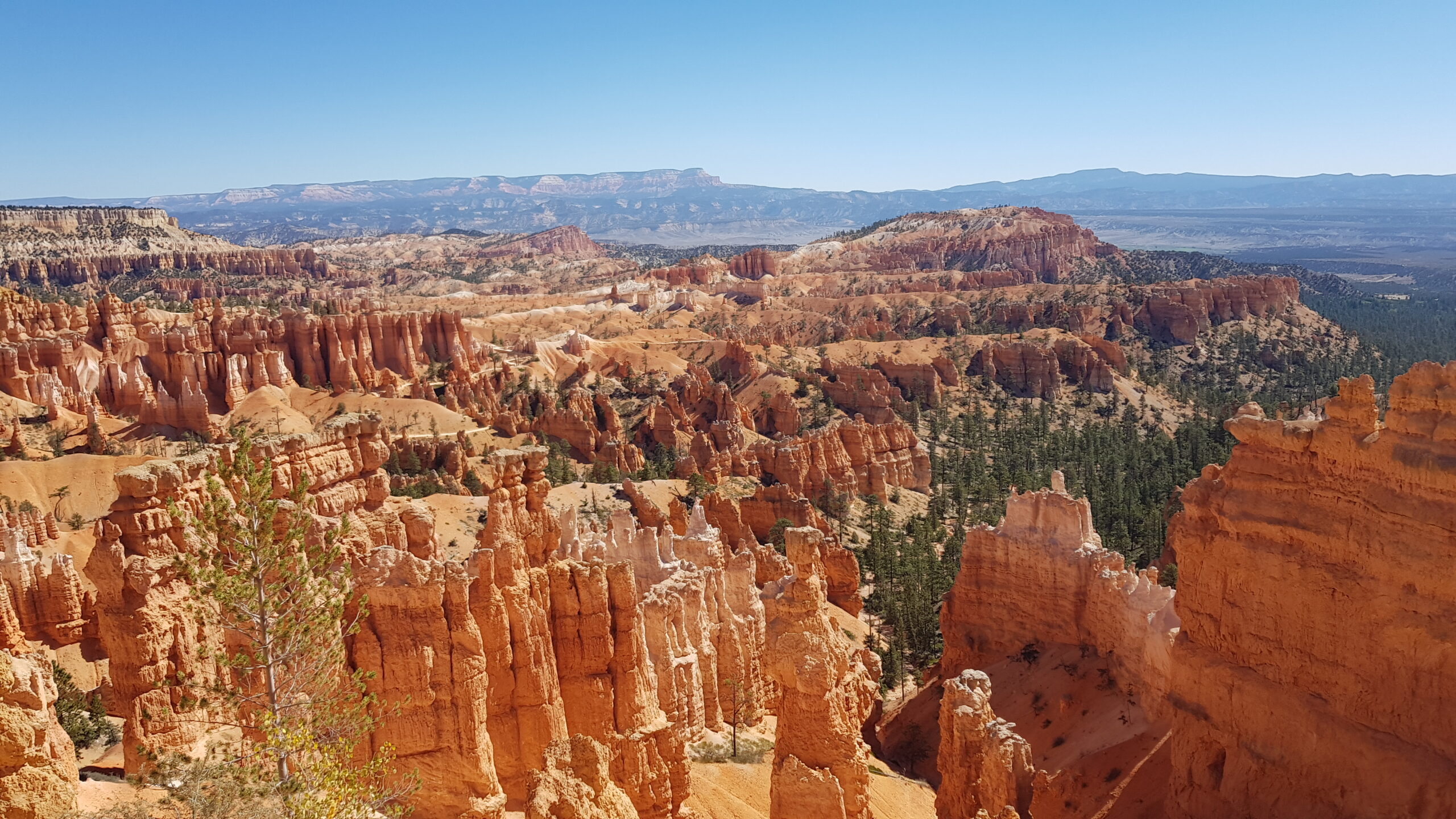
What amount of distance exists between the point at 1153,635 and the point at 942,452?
5266 cm

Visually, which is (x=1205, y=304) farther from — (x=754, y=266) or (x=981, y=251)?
(x=754, y=266)

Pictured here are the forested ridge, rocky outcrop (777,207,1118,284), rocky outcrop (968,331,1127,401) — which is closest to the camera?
the forested ridge

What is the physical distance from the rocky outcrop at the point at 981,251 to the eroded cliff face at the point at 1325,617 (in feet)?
518

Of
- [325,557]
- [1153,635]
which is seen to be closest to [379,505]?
[325,557]

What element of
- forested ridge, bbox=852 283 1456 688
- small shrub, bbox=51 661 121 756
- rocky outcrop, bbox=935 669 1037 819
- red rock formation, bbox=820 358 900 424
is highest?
rocky outcrop, bbox=935 669 1037 819

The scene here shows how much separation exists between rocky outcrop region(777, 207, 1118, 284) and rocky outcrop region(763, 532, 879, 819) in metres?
159

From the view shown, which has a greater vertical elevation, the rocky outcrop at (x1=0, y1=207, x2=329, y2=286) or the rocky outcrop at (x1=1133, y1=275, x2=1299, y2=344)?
the rocky outcrop at (x1=0, y1=207, x2=329, y2=286)

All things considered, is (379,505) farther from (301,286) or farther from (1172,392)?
(301,286)

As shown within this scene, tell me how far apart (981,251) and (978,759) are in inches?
6700

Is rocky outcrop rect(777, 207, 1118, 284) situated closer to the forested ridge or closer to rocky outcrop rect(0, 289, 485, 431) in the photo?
the forested ridge

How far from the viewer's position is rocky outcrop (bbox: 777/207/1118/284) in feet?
578

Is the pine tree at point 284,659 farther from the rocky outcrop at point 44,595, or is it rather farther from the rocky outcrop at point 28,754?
the rocky outcrop at point 44,595

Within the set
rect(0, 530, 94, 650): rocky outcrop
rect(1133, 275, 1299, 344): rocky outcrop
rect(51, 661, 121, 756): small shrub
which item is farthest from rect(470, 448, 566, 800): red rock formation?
rect(1133, 275, 1299, 344): rocky outcrop

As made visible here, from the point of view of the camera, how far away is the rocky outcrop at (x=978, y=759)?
17141 mm
